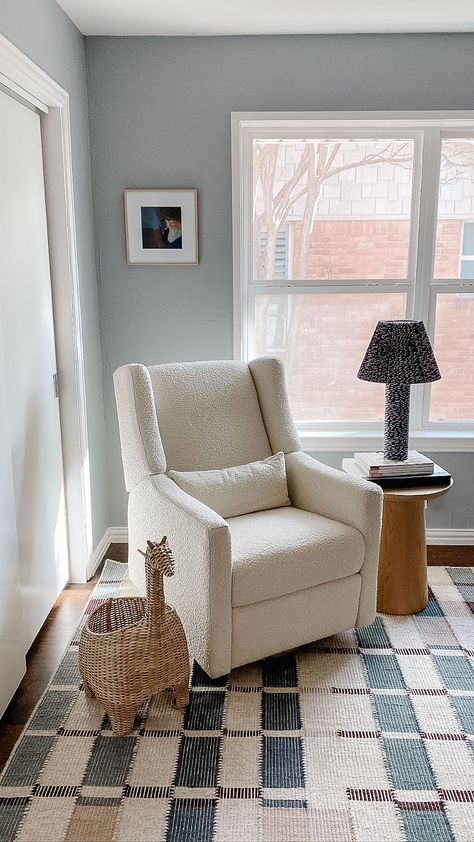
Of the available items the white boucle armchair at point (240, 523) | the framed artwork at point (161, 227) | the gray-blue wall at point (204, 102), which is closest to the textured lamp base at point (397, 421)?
the white boucle armchair at point (240, 523)

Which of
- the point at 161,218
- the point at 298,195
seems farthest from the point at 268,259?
the point at 161,218

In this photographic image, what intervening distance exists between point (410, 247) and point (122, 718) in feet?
7.84

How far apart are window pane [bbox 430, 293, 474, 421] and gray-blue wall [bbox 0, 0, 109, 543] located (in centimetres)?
163

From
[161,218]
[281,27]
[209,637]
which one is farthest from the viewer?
[161,218]

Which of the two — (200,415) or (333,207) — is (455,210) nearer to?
(333,207)

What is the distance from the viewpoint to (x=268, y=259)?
3.31 metres

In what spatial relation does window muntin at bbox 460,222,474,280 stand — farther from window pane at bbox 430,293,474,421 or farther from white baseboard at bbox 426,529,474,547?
white baseboard at bbox 426,529,474,547

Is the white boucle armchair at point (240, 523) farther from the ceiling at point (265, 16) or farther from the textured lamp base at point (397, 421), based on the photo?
the ceiling at point (265, 16)

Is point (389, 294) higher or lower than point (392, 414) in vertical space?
higher

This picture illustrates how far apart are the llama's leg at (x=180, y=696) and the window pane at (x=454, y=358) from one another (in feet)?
6.26

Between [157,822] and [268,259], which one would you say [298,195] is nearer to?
[268,259]

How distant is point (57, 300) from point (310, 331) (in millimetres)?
1205

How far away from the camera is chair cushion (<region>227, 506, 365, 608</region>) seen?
2234 millimetres

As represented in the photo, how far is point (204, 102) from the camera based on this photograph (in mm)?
3094
